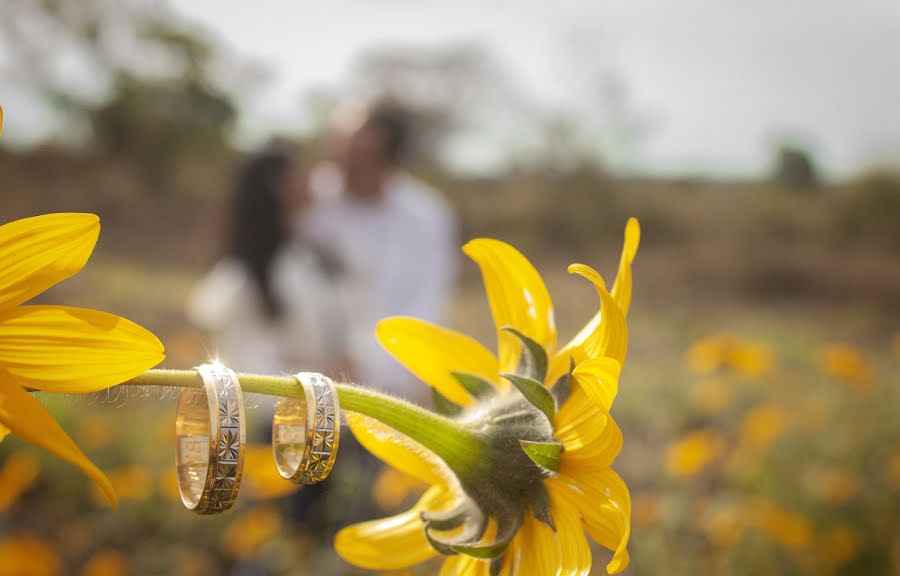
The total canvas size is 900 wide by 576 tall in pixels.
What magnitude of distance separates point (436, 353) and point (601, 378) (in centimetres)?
10

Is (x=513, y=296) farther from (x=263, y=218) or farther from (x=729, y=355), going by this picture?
(x=263, y=218)

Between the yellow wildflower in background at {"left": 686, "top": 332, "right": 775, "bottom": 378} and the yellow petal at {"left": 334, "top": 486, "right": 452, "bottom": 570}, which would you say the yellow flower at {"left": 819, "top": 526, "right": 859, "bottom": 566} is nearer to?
the yellow wildflower in background at {"left": 686, "top": 332, "right": 775, "bottom": 378}

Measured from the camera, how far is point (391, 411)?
0.30 metres

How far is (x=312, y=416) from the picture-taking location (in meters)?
0.27

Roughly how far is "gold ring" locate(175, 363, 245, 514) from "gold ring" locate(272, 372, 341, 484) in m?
0.02

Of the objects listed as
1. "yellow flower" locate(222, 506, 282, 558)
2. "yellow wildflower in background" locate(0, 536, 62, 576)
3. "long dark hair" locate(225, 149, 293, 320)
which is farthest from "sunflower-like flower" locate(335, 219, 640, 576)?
"long dark hair" locate(225, 149, 293, 320)

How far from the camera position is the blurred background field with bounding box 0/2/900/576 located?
2154mm

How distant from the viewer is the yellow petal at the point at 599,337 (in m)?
0.29

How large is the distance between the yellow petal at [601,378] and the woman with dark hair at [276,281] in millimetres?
2369

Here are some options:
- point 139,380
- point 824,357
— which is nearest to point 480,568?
point 139,380

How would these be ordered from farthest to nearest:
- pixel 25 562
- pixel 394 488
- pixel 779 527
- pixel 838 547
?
pixel 838 547 → pixel 779 527 → pixel 394 488 → pixel 25 562

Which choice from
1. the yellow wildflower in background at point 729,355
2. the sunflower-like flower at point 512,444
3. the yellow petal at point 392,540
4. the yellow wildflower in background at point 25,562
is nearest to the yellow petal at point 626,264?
the sunflower-like flower at point 512,444

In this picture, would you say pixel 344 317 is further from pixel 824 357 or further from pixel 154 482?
pixel 824 357

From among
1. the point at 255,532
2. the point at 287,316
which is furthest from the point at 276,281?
the point at 255,532
